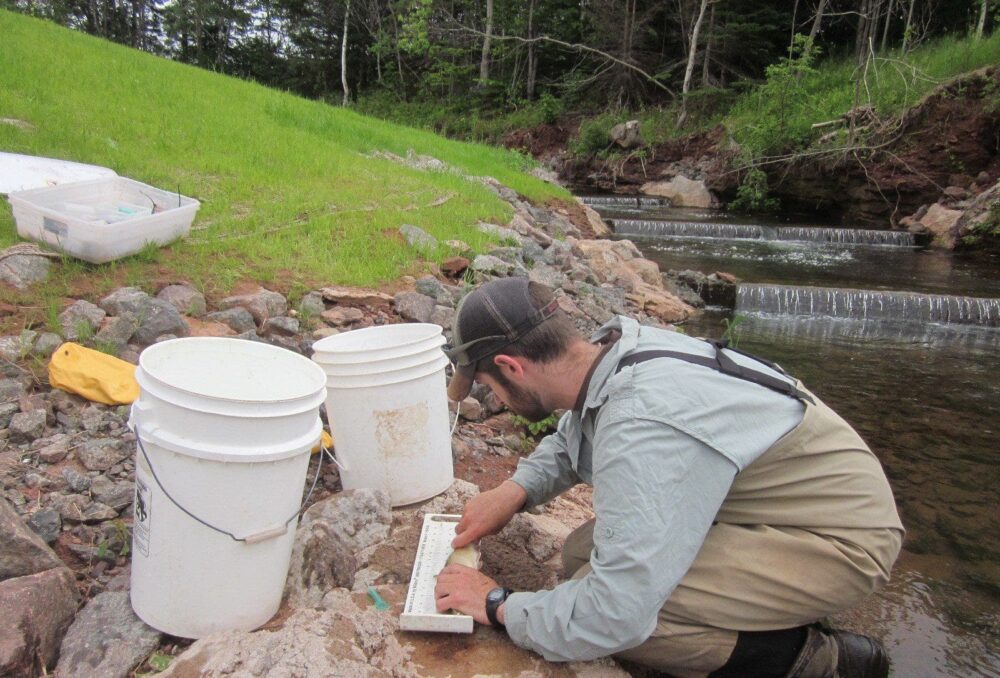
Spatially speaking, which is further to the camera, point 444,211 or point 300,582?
point 444,211

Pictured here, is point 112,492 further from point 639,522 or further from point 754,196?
point 754,196

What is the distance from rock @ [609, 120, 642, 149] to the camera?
64.0ft

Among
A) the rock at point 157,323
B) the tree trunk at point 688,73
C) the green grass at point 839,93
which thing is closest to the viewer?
the rock at point 157,323

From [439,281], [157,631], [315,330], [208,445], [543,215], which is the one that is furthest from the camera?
[543,215]

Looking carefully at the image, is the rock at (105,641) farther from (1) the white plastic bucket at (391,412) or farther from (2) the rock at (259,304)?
(2) the rock at (259,304)

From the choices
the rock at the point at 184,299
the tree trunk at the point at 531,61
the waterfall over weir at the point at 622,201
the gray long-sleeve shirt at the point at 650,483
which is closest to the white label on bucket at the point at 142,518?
the gray long-sleeve shirt at the point at 650,483

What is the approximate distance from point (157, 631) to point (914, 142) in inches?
593

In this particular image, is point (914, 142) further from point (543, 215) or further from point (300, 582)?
Result: point (300, 582)

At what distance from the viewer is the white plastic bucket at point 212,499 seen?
1.68 metres

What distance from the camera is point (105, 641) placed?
1.78 m

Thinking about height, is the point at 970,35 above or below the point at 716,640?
above

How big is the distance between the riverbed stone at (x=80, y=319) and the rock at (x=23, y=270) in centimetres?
28

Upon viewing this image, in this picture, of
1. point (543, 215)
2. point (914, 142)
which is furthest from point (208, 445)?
point (914, 142)

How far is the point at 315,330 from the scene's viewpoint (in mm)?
3762
